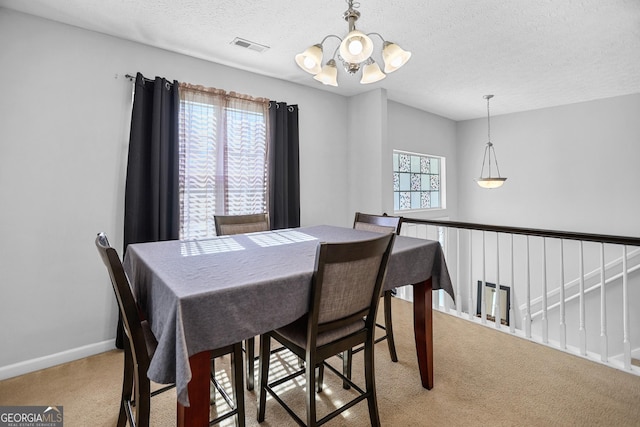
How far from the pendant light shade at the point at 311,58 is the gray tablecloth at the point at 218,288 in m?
1.03

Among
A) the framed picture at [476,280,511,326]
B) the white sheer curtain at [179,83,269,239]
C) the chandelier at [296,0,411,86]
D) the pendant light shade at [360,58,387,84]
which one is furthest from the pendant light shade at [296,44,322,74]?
the framed picture at [476,280,511,326]

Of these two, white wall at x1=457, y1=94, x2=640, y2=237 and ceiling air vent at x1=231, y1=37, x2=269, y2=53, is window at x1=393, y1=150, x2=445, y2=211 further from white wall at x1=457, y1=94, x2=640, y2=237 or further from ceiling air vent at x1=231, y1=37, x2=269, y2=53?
ceiling air vent at x1=231, y1=37, x2=269, y2=53

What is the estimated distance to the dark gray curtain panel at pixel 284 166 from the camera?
3326 mm

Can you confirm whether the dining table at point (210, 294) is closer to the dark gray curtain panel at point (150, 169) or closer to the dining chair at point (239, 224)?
the dining chair at point (239, 224)

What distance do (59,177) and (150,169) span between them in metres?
0.61

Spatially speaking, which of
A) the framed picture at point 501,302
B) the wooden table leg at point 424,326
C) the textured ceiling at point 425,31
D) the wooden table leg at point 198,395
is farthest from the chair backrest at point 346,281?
the framed picture at point 501,302

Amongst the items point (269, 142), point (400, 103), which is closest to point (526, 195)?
point (400, 103)

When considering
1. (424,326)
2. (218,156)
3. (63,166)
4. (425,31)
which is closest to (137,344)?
(424,326)

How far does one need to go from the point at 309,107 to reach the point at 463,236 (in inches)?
152

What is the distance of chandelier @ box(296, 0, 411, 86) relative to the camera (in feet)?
4.99

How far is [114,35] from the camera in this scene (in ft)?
8.14

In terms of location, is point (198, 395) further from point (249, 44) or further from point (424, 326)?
point (249, 44)

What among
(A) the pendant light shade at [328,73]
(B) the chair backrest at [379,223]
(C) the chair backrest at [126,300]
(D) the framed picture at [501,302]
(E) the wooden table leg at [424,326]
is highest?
(A) the pendant light shade at [328,73]

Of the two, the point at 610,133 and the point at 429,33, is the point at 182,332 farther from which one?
the point at 610,133
